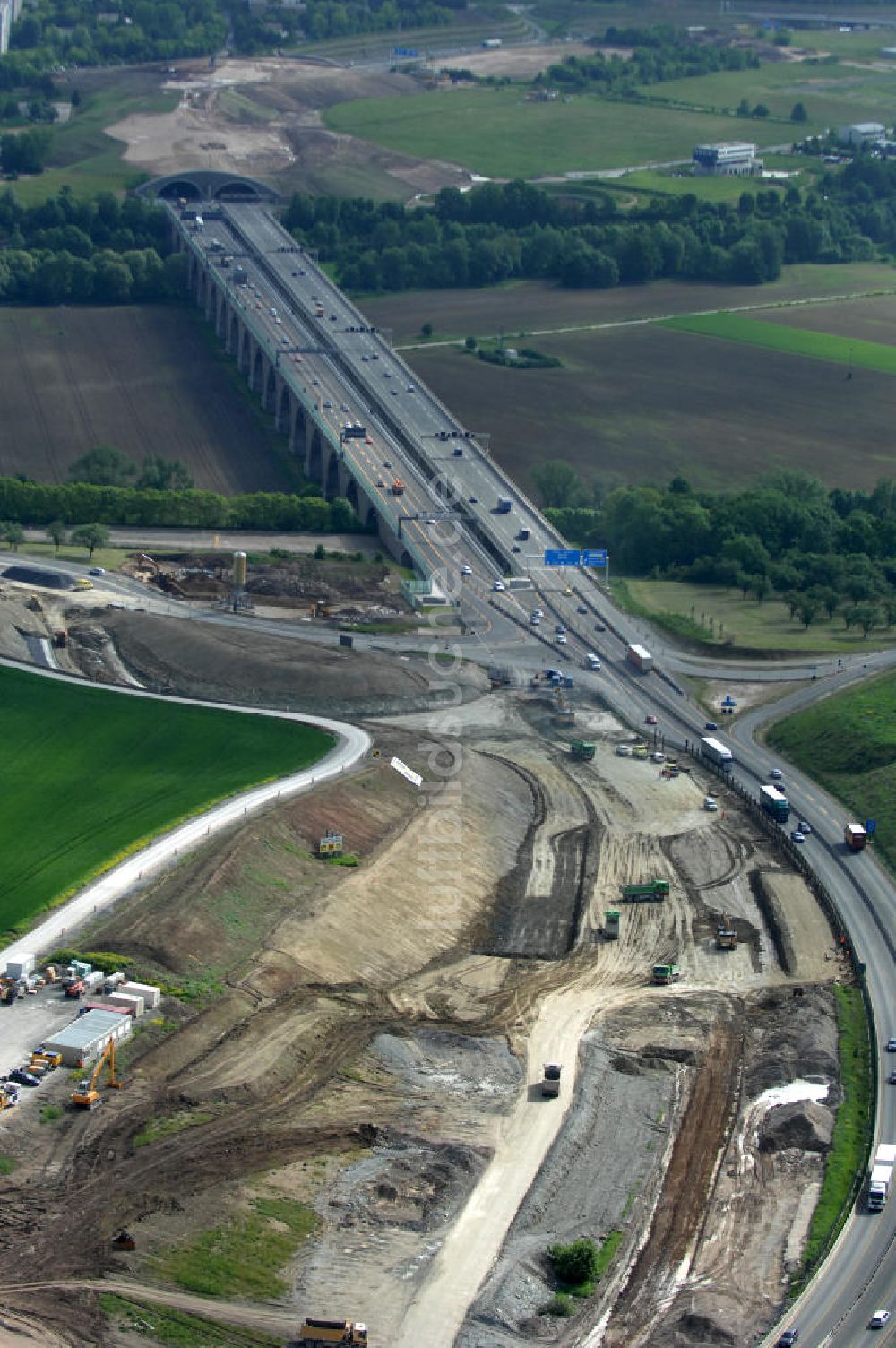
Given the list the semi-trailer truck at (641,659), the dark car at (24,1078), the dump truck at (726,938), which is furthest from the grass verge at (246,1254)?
the semi-trailer truck at (641,659)

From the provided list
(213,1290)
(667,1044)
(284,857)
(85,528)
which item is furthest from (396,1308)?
(85,528)

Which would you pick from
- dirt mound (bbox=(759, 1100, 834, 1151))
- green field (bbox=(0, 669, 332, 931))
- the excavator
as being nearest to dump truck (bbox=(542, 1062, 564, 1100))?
dirt mound (bbox=(759, 1100, 834, 1151))

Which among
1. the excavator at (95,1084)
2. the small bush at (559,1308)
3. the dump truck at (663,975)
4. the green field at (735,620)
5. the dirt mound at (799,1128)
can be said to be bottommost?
the green field at (735,620)

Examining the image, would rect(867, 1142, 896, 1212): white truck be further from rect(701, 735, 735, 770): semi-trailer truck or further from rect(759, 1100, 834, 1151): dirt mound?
rect(701, 735, 735, 770): semi-trailer truck

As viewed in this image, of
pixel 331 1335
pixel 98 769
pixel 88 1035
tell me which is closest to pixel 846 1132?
pixel 331 1335

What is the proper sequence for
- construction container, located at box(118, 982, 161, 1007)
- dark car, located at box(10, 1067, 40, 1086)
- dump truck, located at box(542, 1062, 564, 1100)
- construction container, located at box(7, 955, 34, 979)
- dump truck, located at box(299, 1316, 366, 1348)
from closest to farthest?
dump truck, located at box(299, 1316, 366, 1348) < dark car, located at box(10, 1067, 40, 1086) < dump truck, located at box(542, 1062, 564, 1100) < construction container, located at box(118, 982, 161, 1007) < construction container, located at box(7, 955, 34, 979)

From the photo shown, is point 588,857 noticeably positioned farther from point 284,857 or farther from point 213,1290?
point 213,1290

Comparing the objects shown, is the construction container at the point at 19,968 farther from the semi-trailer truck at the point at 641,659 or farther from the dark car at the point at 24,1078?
the semi-trailer truck at the point at 641,659
